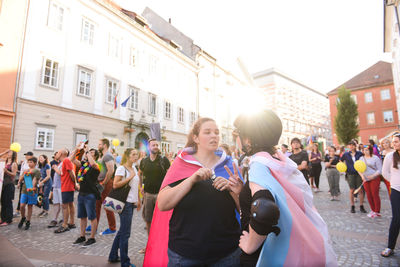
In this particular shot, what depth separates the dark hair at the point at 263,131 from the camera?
1611 millimetres

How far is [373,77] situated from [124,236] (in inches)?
2021

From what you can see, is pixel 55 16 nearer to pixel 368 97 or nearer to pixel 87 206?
pixel 87 206

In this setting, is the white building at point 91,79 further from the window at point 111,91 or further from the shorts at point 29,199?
the shorts at point 29,199

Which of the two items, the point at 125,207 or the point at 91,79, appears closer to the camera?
the point at 125,207

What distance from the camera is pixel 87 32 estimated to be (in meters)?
16.8

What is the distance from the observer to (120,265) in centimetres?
396

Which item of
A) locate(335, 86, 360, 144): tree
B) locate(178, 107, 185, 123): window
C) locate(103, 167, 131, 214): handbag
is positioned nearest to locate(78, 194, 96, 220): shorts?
locate(103, 167, 131, 214): handbag

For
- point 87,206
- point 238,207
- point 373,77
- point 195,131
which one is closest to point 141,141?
point 87,206

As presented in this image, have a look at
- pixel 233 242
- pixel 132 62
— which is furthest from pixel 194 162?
pixel 132 62

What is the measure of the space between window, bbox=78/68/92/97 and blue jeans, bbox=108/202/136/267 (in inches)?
571

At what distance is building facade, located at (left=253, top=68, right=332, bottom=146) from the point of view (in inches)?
2454

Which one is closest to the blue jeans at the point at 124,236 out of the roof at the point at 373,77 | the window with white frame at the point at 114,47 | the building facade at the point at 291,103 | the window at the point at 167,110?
the window with white frame at the point at 114,47

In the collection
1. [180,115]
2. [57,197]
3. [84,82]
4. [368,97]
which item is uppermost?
[368,97]

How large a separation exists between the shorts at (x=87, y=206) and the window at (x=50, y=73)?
12.1 metres
